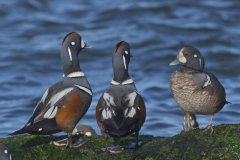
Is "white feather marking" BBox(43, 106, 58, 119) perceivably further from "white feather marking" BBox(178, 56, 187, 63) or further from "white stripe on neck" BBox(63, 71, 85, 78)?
"white feather marking" BBox(178, 56, 187, 63)

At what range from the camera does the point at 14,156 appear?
9.61 meters

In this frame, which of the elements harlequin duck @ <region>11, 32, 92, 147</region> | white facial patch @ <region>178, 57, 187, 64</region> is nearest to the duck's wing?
harlequin duck @ <region>11, 32, 92, 147</region>

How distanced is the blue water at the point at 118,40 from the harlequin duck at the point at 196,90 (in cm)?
410

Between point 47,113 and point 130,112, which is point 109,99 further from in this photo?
point 47,113

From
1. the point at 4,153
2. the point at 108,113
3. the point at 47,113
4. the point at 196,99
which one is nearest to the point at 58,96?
the point at 47,113

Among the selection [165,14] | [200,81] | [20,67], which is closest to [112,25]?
[165,14]

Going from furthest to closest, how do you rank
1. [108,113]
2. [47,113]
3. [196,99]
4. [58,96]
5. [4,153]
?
[196,99] < [58,96] < [47,113] < [108,113] < [4,153]

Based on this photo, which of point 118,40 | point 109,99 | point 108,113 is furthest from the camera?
point 118,40

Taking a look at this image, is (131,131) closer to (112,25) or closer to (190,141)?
(190,141)

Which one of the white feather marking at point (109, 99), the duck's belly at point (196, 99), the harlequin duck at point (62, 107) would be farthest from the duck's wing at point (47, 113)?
the duck's belly at point (196, 99)

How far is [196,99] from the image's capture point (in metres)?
10.3

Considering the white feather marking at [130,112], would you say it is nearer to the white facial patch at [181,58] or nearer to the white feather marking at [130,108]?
the white feather marking at [130,108]

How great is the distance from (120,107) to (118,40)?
1274cm

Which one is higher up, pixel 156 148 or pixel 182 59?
pixel 182 59
